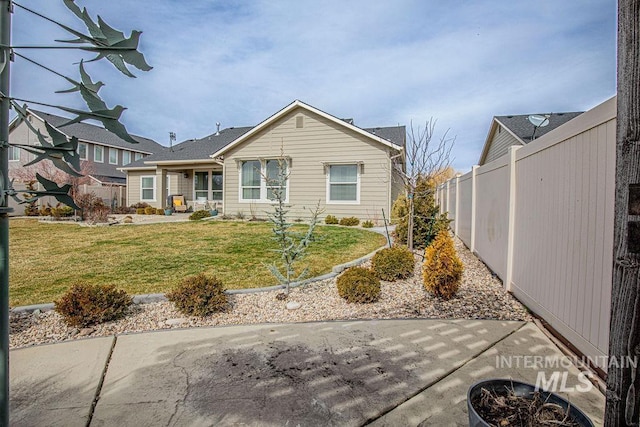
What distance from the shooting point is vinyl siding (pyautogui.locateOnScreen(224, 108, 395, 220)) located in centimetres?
1262

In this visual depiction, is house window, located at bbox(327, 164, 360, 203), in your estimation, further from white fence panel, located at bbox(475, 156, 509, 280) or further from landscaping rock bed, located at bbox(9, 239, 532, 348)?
landscaping rock bed, located at bbox(9, 239, 532, 348)

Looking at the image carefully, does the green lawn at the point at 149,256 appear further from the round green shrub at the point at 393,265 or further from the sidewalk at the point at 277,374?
the sidewalk at the point at 277,374

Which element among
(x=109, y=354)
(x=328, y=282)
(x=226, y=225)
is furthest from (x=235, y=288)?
(x=226, y=225)

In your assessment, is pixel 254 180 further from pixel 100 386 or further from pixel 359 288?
pixel 100 386

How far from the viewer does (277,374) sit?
2490mm

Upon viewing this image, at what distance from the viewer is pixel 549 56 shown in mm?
8625

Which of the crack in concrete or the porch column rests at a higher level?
the porch column

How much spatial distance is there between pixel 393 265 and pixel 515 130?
11.9 metres

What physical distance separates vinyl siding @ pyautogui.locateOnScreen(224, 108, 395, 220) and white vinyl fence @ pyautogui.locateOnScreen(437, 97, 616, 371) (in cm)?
772

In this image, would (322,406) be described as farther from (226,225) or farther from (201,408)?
(226,225)

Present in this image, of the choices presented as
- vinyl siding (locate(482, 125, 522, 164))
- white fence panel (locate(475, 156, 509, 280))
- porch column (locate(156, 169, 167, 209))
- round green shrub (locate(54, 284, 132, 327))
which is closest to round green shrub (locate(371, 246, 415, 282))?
white fence panel (locate(475, 156, 509, 280))

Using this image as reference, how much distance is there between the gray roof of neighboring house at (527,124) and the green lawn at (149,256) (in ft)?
27.7

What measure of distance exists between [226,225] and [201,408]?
10.3 meters

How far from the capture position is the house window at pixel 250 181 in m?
14.4
